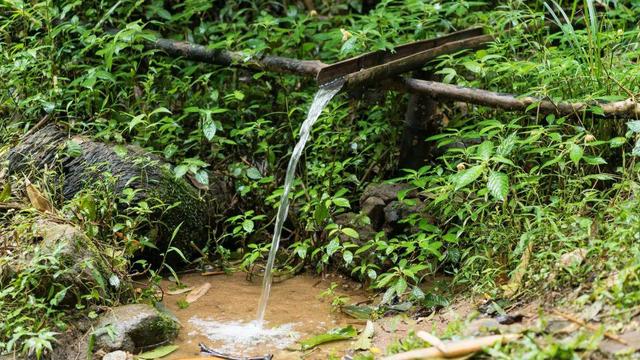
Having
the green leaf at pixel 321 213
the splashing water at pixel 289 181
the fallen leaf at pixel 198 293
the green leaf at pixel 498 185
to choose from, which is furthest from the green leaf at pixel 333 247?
the green leaf at pixel 498 185

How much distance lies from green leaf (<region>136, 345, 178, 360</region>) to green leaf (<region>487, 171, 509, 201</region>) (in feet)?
6.43

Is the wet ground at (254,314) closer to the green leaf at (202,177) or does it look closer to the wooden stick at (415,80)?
the green leaf at (202,177)

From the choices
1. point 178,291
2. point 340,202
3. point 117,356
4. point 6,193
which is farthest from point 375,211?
point 6,193

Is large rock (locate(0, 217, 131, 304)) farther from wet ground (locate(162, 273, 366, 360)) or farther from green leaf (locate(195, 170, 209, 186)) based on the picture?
green leaf (locate(195, 170, 209, 186))

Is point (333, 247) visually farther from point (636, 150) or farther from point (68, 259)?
point (636, 150)

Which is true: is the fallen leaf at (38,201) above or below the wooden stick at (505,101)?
below

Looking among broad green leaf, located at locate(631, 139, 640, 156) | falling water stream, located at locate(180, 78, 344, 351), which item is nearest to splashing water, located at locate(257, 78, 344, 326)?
falling water stream, located at locate(180, 78, 344, 351)

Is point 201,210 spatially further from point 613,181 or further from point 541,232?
point 613,181

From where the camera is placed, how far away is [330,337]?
4.07 m

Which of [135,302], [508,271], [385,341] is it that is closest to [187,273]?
[135,302]

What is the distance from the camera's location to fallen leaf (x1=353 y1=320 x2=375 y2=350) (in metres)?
3.92

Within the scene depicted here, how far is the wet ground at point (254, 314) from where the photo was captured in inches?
159

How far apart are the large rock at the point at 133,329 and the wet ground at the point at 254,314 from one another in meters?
0.12

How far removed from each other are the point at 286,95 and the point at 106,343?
2563 millimetres
